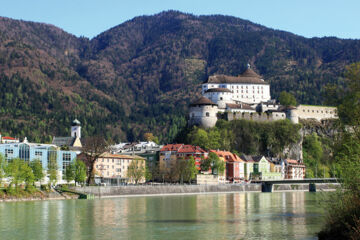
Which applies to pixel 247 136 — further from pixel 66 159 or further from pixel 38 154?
pixel 38 154

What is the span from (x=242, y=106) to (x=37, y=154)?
69316 millimetres

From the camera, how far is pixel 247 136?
155500 millimetres

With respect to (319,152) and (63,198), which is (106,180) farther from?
(319,152)

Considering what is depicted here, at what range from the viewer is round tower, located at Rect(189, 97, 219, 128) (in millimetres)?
155000

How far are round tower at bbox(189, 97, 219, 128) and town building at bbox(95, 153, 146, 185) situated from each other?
20066 millimetres

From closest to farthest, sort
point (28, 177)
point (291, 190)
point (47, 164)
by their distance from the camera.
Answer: point (28, 177), point (47, 164), point (291, 190)

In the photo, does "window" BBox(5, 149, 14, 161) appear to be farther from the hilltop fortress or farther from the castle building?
the castle building

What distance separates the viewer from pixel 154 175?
5281 inches

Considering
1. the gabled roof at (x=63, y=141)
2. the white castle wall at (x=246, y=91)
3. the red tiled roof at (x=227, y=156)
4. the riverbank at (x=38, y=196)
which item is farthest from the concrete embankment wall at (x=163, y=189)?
the gabled roof at (x=63, y=141)

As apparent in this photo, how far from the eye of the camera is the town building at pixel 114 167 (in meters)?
132

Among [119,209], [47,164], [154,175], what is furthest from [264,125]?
[119,209]

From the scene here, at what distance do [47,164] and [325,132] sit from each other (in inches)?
3412

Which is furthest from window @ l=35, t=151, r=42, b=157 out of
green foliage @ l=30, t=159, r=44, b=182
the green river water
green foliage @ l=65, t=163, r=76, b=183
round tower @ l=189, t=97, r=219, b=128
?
round tower @ l=189, t=97, r=219, b=128

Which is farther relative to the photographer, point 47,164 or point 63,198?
point 47,164
